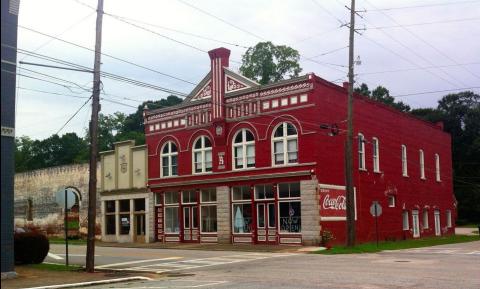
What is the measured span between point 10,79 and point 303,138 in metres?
18.2

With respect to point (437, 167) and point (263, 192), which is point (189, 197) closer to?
point (263, 192)

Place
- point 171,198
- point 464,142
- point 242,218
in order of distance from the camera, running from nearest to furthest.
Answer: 1. point 242,218
2. point 171,198
3. point 464,142

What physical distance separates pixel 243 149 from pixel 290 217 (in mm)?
5566

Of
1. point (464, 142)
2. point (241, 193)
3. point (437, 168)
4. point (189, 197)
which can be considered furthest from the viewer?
point (464, 142)

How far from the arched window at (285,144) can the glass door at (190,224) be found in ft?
25.2

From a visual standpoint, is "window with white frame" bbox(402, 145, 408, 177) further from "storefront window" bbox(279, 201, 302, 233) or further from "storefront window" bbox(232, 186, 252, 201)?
"storefront window" bbox(232, 186, 252, 201)

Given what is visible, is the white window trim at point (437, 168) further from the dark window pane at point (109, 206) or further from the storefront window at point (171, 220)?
the dark window pane at point (109, 206)

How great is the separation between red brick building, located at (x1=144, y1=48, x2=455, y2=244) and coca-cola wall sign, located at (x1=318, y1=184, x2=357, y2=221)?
0.19 ft

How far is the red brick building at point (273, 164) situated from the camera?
32.5 metres

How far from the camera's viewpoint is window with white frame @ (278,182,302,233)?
106 feet

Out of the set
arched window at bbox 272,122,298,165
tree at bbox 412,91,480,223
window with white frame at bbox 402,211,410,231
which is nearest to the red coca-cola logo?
arched window at bbox 272,122,298,165

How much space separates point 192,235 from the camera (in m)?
38.1

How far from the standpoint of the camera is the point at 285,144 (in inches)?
1313

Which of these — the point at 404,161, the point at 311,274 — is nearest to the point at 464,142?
the point at 404,161
